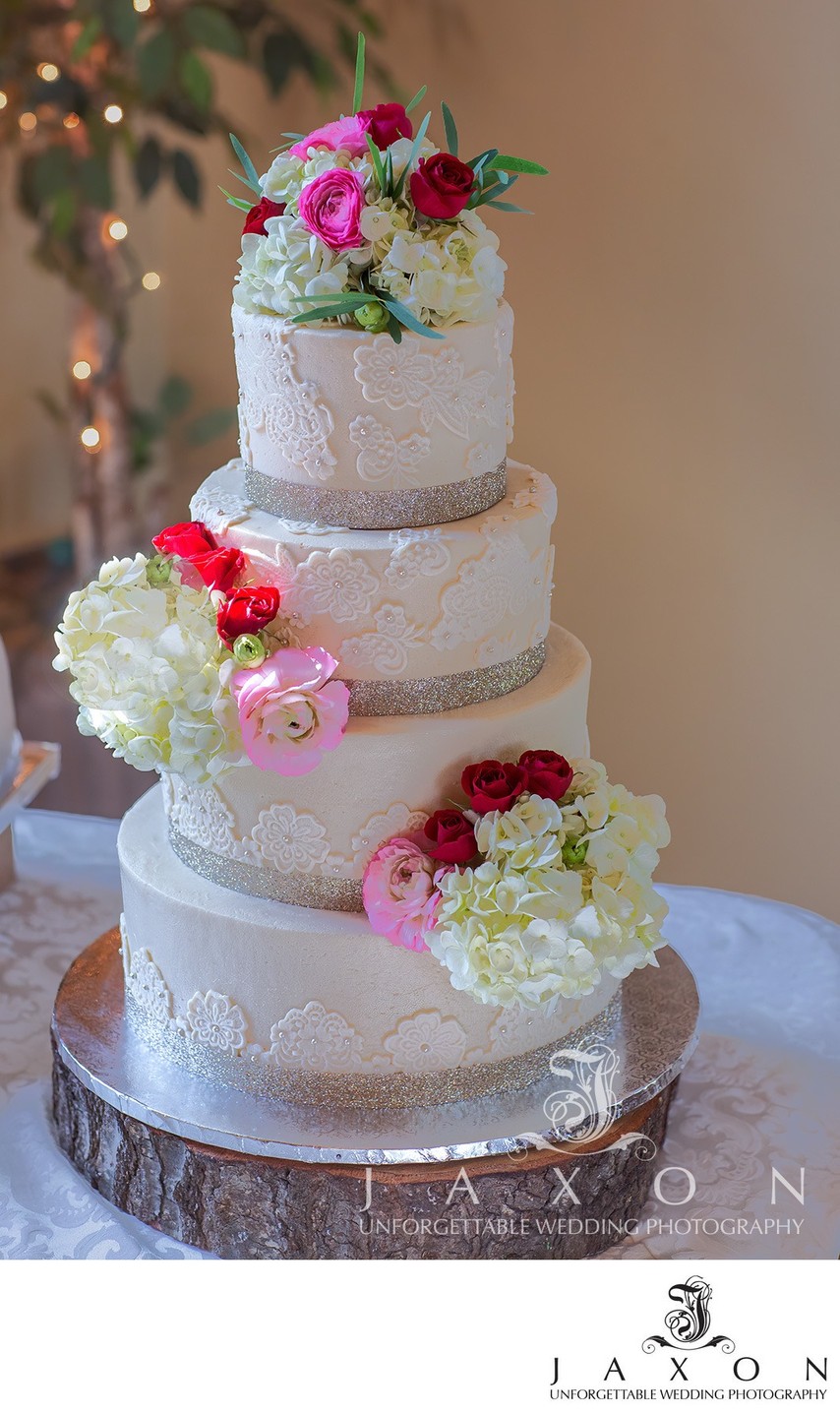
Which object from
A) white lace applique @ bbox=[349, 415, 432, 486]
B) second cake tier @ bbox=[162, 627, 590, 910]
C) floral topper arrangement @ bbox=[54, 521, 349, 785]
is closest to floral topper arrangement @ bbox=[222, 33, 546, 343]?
white lace applique @ bbox=[349, 415, 432, 486]

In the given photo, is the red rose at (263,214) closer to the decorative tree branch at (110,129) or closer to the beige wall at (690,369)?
the beige wall at (690,369)

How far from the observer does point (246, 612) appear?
227 centimetres

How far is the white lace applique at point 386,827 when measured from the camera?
7.70 ft

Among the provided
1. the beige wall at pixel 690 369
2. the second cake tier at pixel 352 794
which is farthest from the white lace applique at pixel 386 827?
the beige wall at pixel 690 369

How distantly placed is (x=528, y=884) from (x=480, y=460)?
71 centimetres

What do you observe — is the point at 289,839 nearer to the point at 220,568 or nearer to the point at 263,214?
the point at 220,568

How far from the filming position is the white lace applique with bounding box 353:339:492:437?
7.28 ft

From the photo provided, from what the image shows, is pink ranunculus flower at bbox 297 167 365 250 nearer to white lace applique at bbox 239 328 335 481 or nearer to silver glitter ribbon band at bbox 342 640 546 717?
white lace applique at bbox 239 328 335 481

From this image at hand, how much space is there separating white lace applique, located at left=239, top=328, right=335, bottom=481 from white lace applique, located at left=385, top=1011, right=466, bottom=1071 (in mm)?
900

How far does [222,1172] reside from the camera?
7.75ft

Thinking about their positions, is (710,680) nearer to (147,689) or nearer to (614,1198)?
(614,1198)

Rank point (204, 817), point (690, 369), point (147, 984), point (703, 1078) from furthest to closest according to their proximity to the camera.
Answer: point (690, 369)
point (703, 1078)
point (147, 984)
point (204, 817)
